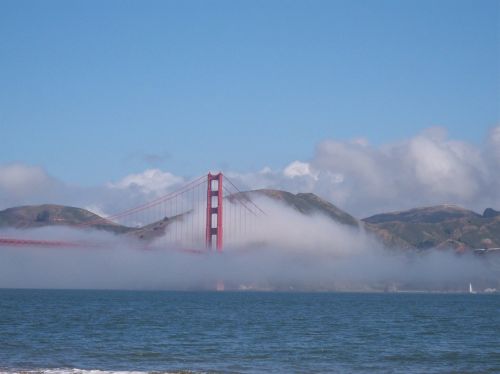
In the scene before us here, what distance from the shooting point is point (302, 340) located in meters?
45.9

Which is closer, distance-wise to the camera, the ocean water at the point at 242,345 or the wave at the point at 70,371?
the wave at the point at 70,371

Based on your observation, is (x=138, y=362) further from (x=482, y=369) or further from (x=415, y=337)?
(x=415, y=337)

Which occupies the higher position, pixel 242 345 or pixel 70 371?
pixel 242 345

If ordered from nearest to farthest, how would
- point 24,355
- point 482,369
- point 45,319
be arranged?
point 482,369 < point 24,355 < point 45,319

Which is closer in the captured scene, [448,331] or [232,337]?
[232,337]

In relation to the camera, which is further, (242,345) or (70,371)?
(242,345)

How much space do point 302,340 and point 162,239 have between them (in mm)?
133546

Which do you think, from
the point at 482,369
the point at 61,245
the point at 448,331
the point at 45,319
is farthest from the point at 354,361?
the point at 61,245

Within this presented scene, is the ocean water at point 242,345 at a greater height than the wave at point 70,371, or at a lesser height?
greater

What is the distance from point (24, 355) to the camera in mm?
36906

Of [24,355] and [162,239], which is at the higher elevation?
[162,239]

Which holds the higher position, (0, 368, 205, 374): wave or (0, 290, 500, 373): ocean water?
(0, 290, 500, 373): ocean water

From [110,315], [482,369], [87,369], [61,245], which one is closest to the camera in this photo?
[87,369]

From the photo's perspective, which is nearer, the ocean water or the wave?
the wave
